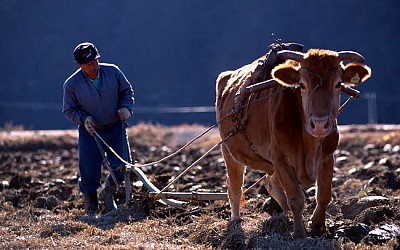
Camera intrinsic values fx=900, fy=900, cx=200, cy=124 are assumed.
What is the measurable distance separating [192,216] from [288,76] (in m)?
2.27

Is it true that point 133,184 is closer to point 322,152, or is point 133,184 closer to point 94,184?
point 94,184

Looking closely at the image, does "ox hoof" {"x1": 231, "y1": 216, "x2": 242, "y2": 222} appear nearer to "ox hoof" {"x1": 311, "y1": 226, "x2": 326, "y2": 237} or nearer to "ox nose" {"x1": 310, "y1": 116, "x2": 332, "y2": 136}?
"ox hoof" {"x1": 311, "y1": 226, "x2": 326, "y2": 237}

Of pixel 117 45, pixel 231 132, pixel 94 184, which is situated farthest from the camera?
pixel 117 45

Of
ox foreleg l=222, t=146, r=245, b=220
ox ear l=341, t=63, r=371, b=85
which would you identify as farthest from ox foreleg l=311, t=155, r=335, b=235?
ox foreleg l=222, t=146, r=245, b=220

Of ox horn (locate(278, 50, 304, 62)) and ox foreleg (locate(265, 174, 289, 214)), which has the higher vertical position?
ox horn (locate(278, 50, 304, 62))

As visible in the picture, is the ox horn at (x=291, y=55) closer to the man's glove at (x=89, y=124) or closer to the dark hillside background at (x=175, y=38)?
the man's glove at (x=89, y=124)

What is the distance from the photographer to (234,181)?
10102 mm

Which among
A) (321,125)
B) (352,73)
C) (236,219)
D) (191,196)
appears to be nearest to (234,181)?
(191,196)

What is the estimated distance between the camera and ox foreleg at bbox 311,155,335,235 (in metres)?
8.44

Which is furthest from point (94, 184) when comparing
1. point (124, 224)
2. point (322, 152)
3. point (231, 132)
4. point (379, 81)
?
point (379, 81)

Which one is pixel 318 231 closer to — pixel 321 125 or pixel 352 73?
pixel 321 125

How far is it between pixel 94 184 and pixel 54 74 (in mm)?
46771

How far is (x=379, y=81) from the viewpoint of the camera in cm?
5591

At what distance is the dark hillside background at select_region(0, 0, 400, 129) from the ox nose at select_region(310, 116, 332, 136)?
46131 mm
